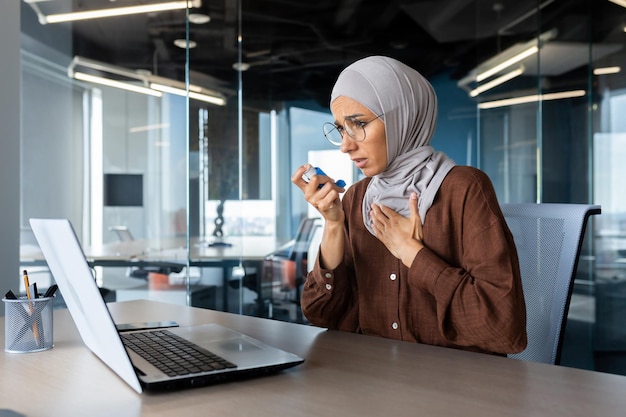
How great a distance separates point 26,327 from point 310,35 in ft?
14.5

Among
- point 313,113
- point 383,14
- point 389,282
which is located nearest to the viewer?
point 389,282

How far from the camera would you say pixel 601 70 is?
357cm

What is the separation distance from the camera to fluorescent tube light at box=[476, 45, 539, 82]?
3.85 m

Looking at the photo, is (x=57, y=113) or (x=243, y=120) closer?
(x=57, y=113)

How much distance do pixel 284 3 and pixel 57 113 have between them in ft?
6.74

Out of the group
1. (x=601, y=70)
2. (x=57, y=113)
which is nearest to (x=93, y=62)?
(x=57, y=113)

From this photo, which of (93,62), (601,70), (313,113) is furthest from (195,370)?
(313,113)

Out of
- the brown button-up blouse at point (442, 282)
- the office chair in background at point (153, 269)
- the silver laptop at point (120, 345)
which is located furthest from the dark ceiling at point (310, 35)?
the silver laptop at point (120, 345)

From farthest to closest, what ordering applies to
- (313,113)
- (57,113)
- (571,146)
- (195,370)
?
(313,113), (571,146), (57,113), (195,370)

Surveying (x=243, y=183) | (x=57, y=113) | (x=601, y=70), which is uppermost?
(x=601, y=70)

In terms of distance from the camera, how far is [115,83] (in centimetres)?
366

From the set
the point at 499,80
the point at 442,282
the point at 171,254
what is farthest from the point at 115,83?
the point at 442,282

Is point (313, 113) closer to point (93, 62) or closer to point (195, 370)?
point (93, 62)

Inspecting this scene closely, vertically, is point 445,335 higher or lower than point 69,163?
lower
